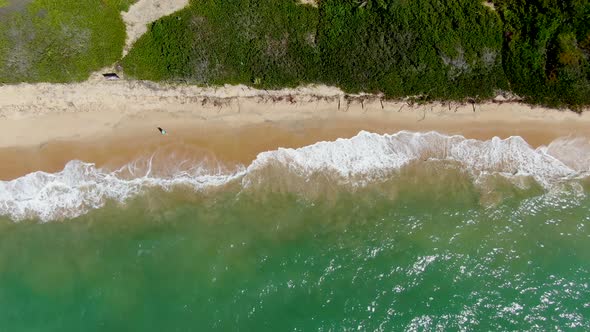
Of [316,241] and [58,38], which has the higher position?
[58,38]

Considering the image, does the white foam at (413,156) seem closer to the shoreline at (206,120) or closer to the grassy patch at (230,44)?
the shoreline at (206,120)

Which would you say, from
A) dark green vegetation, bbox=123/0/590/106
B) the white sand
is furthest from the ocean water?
dark green vegetation, bbox=123/0/590/106

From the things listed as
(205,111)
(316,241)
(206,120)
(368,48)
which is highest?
(368,48)

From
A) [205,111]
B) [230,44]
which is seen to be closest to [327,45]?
[230,44]

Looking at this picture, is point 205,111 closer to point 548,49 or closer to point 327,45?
point 327,45

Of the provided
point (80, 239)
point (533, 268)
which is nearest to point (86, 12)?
point (80, 239)

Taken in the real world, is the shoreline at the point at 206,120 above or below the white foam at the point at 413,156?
above

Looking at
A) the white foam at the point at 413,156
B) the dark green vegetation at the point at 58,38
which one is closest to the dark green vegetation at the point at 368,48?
the dark green vegetation at the point at 58,38
